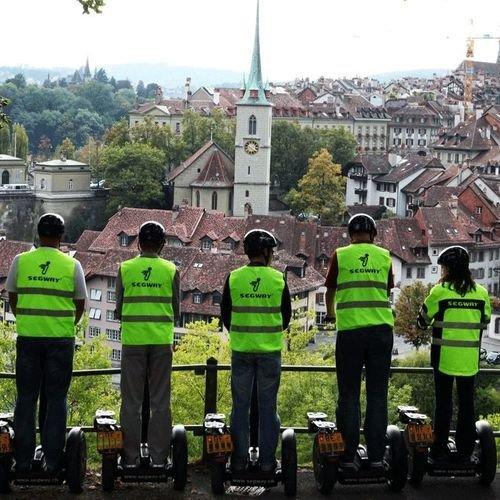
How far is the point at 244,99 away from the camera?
323ft

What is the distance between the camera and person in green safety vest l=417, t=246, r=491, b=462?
9523 mm

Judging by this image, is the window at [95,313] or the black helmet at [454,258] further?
the window at [95,313]

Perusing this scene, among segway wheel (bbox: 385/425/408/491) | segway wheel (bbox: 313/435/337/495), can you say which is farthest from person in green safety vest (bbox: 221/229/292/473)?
segway wheel (bbox: 385/425/408/491)

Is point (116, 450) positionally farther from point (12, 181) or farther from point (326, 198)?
point (12, 181)

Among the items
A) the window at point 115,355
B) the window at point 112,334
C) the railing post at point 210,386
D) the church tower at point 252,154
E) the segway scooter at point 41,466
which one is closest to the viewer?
the segway scooter at point 41,466

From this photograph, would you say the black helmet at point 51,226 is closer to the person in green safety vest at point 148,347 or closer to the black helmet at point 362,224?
the person in green safety vest at point 148,347

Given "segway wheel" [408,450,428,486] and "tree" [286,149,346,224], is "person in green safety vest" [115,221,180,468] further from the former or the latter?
"tree" [286,149,346,224]

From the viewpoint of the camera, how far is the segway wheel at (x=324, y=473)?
920 centimetres

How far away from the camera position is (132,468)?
9156mm

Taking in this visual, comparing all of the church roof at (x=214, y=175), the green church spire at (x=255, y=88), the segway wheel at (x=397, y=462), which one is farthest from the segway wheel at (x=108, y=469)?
the green church spire at (x=255, y=88)

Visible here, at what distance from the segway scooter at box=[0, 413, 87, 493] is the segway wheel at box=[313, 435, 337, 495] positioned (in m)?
1.51

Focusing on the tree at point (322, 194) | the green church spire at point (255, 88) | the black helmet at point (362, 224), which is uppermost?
the green church spire at point (255, 88)

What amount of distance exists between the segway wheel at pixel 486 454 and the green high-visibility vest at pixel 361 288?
0.99m

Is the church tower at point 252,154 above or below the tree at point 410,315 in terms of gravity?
above
